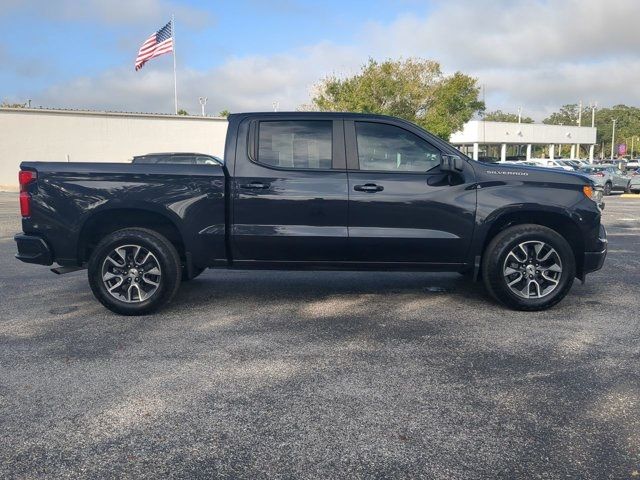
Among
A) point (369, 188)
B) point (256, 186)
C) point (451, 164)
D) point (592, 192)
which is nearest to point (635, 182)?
point (592, 192)

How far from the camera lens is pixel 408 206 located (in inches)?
211

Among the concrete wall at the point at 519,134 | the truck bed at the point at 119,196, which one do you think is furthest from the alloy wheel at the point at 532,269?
the concrete wall at the point at 519,134

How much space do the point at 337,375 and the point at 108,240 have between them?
2.79m

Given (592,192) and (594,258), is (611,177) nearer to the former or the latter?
(592,192)

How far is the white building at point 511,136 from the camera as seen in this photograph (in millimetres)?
53312

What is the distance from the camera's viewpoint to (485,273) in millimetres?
5492

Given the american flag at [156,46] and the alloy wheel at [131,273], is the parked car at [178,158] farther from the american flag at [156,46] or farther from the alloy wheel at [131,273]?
the american flag at [156,46]

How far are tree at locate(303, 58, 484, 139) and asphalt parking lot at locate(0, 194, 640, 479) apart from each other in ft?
104

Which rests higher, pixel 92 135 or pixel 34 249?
pixel 92 135

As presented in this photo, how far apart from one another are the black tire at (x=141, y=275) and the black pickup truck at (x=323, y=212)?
1cm

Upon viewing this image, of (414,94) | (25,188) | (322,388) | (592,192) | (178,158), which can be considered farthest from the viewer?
(414,94)

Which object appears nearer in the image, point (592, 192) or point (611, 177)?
point (592, 192)

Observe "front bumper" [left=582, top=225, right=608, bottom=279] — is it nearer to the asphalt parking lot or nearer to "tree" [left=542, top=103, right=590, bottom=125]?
the asphalt parking lot

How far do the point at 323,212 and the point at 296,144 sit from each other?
2.45ft
